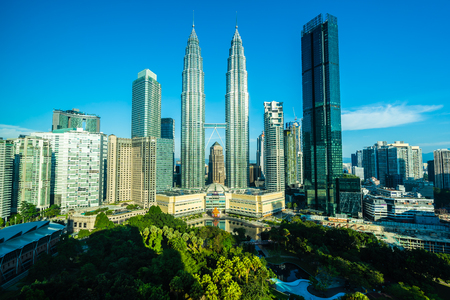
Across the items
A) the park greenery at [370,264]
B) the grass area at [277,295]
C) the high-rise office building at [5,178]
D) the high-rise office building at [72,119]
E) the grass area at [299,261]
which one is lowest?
the grass area at [299,261]

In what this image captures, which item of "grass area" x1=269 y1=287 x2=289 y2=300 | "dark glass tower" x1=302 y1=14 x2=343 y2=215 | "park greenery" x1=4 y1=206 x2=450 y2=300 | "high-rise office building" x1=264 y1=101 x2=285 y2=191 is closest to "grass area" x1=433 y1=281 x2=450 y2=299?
"park greenery" x1=4 y1=206 x2=450 y2=300

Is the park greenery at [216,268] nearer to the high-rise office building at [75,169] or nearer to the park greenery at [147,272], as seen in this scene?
the park greenery at [147,272]

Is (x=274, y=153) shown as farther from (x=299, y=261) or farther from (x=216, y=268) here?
(x=216, y=268)

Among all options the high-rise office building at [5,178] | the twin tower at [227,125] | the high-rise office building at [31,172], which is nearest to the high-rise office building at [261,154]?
the twin tower at [227,125]

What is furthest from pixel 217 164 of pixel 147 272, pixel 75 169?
pixel 147 272

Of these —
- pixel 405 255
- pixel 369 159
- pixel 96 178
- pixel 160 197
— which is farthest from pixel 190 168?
pixel 369 159
